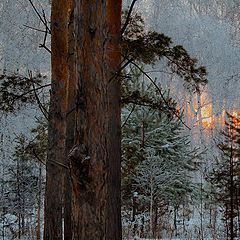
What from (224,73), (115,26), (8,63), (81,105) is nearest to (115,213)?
(115,26)

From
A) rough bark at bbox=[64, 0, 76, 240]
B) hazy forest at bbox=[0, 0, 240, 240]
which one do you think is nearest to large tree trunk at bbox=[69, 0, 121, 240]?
hazy forest at bbox=[0, 0, 240, 240]

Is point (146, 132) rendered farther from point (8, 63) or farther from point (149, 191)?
point (8, 63)

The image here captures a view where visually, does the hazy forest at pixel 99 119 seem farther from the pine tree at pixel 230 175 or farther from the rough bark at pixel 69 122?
the pine tree at pixel 230 175

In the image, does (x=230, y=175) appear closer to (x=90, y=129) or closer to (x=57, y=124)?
(x=57, y=124)

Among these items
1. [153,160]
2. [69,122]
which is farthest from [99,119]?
[153,160]

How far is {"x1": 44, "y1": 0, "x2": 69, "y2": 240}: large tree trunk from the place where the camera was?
208 inches

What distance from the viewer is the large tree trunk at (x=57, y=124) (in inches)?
208

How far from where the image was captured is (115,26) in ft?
15.8

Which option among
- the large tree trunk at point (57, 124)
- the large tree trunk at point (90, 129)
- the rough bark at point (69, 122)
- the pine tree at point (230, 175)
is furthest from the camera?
the pine tree at point (230, 175)

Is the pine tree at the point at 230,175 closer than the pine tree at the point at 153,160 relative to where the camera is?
Yes

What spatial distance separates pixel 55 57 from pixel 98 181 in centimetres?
347

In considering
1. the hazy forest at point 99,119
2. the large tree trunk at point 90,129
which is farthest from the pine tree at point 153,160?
the large tree trunk at point 90,129

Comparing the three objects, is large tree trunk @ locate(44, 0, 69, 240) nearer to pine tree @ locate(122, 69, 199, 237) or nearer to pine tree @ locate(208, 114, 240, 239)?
pine tree @ locate(208, 114, 240, 239)

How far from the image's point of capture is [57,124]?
5398mm
